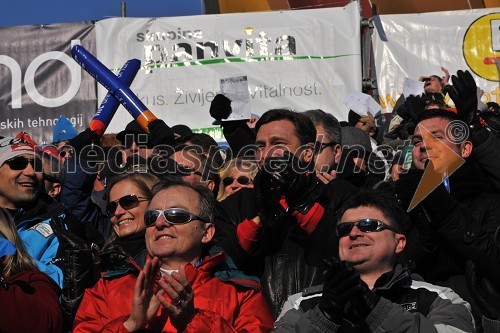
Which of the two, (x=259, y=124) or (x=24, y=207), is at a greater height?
(x=259, y=124)

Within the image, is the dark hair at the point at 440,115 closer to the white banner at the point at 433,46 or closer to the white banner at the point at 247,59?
the white banner at the point at 247,59

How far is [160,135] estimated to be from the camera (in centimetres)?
743

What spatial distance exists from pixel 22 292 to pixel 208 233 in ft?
3.03

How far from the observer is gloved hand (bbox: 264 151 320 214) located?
Answer: 4.88 meters

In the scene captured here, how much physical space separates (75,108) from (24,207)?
551 cm

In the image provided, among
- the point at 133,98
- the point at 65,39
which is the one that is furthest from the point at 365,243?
the point at 65,39

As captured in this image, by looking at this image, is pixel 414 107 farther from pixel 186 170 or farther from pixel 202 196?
pixel 202 196

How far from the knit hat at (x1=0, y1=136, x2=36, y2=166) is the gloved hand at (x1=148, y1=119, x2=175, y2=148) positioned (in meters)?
1.12

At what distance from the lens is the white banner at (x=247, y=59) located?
1126cm

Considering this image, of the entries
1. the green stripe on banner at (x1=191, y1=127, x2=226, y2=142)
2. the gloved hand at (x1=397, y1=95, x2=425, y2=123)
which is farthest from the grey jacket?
the green stripe on banner at (x1=191, y1=127, x2=226, y2=142)

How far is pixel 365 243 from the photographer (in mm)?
4637

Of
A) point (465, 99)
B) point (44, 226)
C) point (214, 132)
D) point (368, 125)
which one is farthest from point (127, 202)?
point (214, 132)

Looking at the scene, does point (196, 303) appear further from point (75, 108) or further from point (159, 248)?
point (75, 108)

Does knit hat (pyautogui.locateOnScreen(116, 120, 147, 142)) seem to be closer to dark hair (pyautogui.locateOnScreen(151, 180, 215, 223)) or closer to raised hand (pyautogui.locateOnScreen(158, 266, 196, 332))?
dark hair (pyautogui.locateOnScreen(151, 180, 215, 223))
